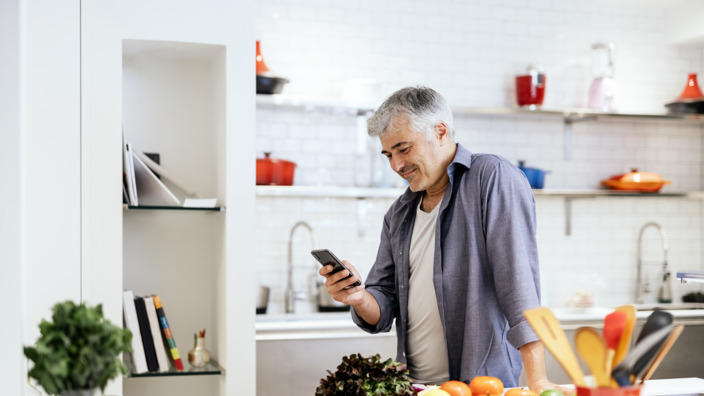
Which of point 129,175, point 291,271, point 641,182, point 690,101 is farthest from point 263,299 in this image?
point 690,101

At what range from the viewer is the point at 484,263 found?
2.43 metres

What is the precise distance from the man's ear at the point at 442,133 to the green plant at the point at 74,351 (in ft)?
5.12

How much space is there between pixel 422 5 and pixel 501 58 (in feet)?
2.41

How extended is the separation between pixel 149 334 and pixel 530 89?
3.49 meters

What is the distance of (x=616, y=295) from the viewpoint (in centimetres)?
552

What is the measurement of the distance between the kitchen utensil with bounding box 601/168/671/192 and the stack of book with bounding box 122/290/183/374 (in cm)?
385

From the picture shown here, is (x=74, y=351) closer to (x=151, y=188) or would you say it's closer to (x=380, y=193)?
(x=151, y=188)

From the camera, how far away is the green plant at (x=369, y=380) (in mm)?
1769

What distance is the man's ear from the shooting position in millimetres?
2553

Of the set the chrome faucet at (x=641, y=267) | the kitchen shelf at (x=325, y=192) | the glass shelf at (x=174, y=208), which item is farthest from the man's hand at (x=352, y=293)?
the chrome faucet at (x=641, y=267)

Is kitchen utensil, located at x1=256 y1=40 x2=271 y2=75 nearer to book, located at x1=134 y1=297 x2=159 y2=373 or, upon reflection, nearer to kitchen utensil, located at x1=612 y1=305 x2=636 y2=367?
book, located at x1=134 y1=297 x2=159 y2=373

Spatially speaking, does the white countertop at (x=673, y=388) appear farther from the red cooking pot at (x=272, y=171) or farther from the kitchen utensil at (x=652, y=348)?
the red cooking pot at (x=272, y=171)

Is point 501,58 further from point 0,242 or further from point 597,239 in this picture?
point 0,242

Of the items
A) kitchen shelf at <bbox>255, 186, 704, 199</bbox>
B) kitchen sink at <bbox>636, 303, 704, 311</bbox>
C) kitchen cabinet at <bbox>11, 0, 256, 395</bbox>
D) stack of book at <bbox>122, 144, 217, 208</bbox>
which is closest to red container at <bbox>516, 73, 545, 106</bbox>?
kitchen shelf at <bbox>255, 186, 704, 199</bbox>
